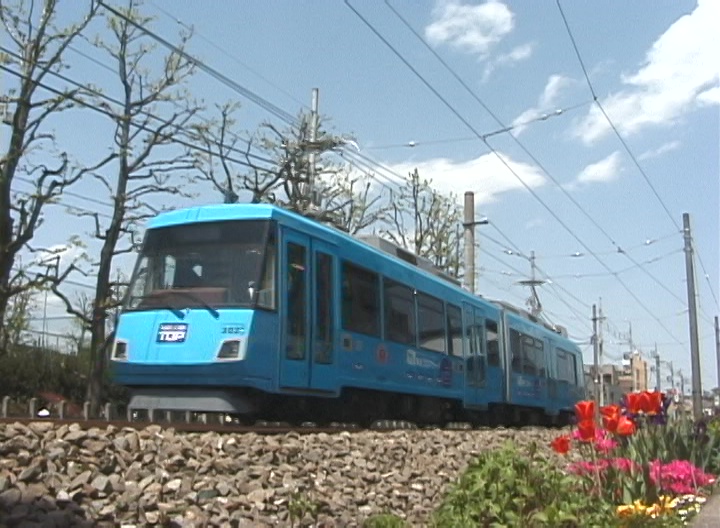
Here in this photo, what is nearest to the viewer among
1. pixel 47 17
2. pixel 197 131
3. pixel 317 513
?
pixel 317 513

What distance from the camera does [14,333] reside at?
33.0 metres

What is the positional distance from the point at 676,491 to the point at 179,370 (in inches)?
235

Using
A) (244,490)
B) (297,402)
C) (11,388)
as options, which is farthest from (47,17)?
(244,490)

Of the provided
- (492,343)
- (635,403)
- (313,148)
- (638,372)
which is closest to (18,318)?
(313,148)

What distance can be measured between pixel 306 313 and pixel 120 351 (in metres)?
2.25

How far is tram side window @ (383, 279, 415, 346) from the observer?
47.8 feet

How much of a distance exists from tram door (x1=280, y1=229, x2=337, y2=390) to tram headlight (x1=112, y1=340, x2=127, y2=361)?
1.90 m

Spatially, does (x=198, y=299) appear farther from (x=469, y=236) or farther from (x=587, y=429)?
(x=469, y=236)

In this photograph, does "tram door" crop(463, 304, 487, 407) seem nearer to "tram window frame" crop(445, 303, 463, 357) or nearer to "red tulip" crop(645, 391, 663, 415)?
"tram window frame" crop(445, 303, 463, 357)

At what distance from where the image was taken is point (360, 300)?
13.5 meters

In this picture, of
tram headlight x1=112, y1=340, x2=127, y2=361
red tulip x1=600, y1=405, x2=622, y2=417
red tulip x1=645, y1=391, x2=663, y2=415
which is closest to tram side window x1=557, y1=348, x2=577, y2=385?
tram headlight x1=112, y1=340, x2=127, y2=361

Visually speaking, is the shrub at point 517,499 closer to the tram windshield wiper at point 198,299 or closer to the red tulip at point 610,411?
the red tulip at point 610,411

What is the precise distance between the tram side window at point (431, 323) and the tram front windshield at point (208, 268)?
5056 millimetres

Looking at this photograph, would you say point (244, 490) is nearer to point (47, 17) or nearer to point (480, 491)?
point (480, 491)
